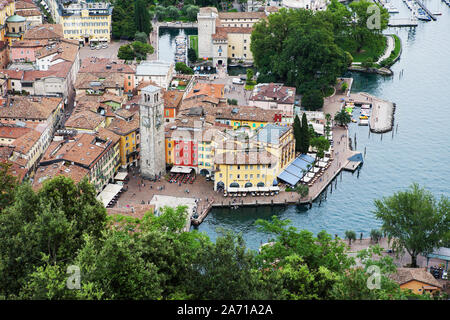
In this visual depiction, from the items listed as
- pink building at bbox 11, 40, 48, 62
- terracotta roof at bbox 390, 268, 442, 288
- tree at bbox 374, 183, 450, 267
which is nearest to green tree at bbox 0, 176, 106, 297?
terracotta roof at bbox 390, 268, 442, 288

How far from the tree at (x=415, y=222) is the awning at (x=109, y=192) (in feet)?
84.0

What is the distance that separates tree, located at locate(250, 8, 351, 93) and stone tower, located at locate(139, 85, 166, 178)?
31374 millimetres

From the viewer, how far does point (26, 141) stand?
221ft

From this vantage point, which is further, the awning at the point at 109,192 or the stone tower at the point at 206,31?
the stone tower at the point at 206,31

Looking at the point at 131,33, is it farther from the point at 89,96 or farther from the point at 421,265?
the point at 421,265

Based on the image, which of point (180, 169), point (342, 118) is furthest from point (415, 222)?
point (342, 118)

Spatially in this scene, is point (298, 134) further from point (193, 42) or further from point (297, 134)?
point (193, 42)

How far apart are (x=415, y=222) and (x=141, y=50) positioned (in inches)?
2592

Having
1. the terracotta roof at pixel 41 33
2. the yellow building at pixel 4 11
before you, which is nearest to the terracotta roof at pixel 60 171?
the terracotta roof at pixel 41 33

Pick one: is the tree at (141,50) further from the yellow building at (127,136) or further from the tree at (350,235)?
the tree at (350,235)

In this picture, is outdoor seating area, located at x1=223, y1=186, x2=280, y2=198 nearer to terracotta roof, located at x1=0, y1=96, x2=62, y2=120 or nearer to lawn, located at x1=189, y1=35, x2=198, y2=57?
terracotta roof, located at x1=0, y1=96, x2=62, y2=120

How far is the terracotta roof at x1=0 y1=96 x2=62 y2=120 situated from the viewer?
A: 241 ft

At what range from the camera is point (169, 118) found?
260 ft

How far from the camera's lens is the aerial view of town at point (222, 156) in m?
34.9
